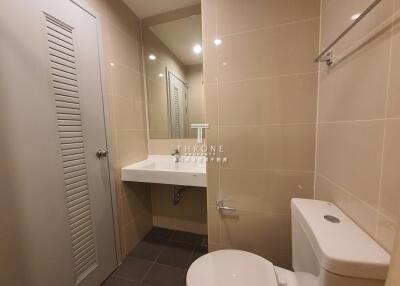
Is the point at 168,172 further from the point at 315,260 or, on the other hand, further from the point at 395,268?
the point at 395,268

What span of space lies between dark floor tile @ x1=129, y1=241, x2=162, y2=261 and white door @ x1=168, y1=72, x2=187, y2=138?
114cm

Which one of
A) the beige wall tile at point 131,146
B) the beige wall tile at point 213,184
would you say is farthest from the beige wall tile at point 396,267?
the beige wall tile at point 131,146

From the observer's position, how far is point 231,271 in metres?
0.85

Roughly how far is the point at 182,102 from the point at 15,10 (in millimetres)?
1233

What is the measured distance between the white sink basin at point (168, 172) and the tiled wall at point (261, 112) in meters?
0.17

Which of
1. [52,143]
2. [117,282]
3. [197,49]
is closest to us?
[52,143]

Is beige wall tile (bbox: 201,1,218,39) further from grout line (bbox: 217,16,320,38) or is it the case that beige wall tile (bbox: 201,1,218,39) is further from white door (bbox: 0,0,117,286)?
white door (bbox: 0,0,117,286)

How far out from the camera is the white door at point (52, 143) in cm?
81

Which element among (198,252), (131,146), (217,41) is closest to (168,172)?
(131,146)

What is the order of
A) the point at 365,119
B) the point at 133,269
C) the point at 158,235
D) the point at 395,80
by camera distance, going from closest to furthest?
the point at 395,80 < the point at 365,119 < the point at 133,269 < the point at 158,235

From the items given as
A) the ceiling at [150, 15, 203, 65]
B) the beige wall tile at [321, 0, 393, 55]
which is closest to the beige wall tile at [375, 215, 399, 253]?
the beige wall tile at [321, 0, 393, 55]

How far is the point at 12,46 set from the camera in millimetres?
807

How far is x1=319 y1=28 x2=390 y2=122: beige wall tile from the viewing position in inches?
20.7

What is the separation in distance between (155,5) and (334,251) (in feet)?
7.00
